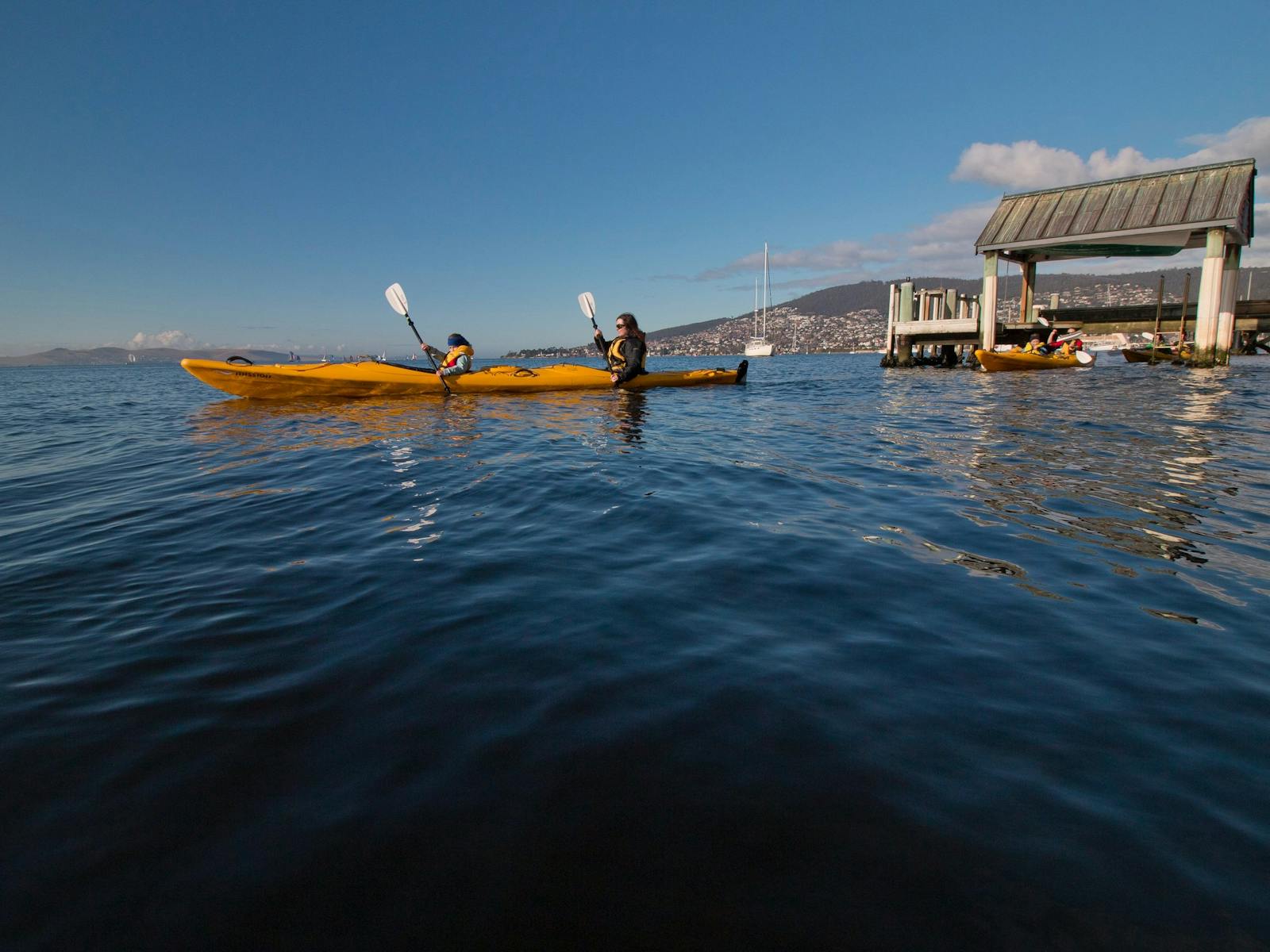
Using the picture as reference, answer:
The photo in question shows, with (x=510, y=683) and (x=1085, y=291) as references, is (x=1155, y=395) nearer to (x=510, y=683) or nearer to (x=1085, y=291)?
(x=510, y=683)

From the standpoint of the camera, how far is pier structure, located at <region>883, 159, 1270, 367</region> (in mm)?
19516

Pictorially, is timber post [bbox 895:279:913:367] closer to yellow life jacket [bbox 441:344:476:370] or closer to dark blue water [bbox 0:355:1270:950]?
yellow life jacket [bbox 441:344:476:370]

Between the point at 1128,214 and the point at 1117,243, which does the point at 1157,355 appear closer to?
the point at 1117,243

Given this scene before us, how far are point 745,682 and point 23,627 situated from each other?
391 centimetres

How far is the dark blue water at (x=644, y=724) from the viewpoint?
1562 mm

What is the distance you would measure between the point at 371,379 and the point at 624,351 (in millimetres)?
6528

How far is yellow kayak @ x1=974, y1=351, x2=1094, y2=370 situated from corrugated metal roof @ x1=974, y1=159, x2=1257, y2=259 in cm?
409

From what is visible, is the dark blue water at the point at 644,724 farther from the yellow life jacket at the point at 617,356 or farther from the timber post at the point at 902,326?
the timber post at the point at 902,326

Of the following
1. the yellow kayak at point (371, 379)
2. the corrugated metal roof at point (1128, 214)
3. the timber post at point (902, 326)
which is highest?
the corrugated metal roof at point (1128, 214)

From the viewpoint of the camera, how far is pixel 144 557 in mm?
4414

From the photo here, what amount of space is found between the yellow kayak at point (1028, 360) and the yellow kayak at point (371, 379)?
43.2 ft

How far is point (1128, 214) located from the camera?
2072 cm

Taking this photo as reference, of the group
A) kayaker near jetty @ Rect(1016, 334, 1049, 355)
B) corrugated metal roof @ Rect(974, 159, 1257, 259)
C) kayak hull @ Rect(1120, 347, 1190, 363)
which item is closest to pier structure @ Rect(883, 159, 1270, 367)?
corrugated metal roof @ Rect(974, 159, 1257, 259)

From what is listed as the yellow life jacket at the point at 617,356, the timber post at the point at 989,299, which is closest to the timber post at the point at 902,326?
the timber post at the point at 989,299
